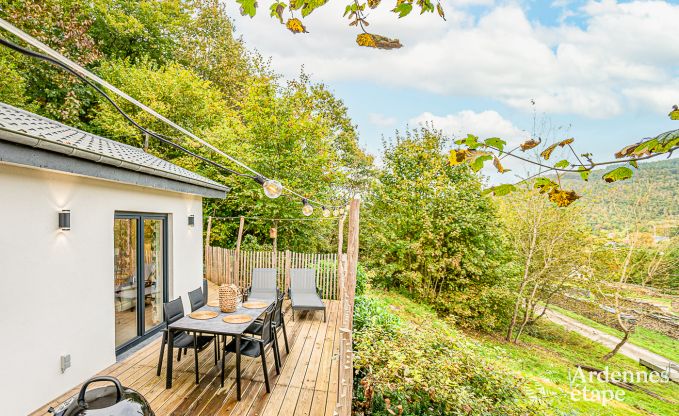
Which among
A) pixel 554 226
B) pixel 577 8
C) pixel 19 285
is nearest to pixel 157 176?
pixel 19 285

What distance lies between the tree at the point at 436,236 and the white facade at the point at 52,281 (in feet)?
30.2

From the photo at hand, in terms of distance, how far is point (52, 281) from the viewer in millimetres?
3645

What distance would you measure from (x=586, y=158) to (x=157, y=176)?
5.34 m

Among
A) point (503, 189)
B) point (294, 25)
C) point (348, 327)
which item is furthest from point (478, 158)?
point (348, 327)

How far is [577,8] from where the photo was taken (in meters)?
5.42

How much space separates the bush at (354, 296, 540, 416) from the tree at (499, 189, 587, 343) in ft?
28.5

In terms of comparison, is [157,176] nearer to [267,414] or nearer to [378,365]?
[267,414]

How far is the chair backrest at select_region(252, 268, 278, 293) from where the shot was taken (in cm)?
777

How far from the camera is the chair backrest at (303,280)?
26.3 feet

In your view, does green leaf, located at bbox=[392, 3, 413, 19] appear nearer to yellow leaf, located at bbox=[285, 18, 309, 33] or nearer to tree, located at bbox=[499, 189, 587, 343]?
yellow leaf, located at bbox=[285, 18, 309, 33]

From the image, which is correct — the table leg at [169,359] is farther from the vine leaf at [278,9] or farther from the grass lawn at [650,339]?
the grass lawn at [650,339]

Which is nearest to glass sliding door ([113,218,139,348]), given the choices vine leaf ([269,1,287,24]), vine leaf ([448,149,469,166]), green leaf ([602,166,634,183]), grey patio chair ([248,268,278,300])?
grey patio chair ([248,268,278,300])

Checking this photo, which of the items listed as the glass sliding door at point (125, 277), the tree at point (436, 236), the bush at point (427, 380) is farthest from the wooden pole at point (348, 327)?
the tree at point (436, 236)

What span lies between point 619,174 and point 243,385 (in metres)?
4.48
